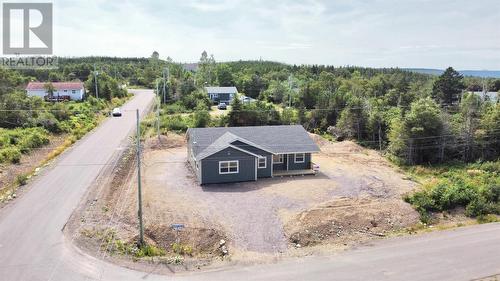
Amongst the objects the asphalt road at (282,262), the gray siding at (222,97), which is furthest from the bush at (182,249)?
the gray siding at (222,97)

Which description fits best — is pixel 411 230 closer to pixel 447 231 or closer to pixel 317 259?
pixel 447 231

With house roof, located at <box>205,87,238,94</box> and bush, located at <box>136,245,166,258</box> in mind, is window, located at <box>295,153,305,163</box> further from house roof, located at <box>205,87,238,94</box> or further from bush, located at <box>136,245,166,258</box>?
house roof, located at <box>205,87,238,94</box>

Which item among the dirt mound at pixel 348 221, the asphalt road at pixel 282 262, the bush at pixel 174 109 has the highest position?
the bush at pixel 174 109

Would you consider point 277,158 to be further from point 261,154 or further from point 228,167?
point 228,167

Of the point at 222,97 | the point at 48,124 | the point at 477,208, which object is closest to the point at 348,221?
the point at 477,208

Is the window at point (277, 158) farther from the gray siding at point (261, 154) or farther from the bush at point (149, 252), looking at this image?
the bush at point (149, 252)

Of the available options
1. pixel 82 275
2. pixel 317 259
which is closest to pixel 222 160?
pixel 317 259
